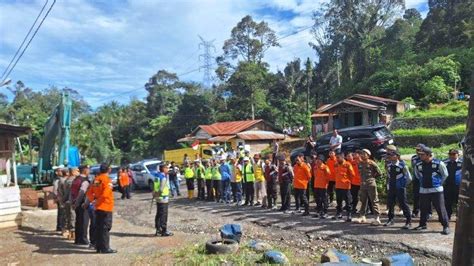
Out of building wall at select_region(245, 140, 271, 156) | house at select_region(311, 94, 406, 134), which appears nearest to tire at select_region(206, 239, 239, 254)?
house at select_region(311, 94, 406, 134)

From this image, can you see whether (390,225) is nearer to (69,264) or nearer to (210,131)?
(69,264)

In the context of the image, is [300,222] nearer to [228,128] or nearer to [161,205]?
[161,205]

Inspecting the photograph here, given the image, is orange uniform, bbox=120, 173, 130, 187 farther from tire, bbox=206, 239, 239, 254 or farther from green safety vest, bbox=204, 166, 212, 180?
tire, bbox=206, 239, 239, 254

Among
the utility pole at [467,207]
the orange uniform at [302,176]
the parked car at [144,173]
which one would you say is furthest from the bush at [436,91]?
the utility pole at [467,207]

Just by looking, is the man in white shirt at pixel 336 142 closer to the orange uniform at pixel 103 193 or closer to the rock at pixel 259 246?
the rock at pixel 259 246

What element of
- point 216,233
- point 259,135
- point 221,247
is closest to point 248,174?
point 216,233

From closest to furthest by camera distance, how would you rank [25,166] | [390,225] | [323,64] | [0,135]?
[390,225] < [0,135] < [25,166] < [323,64]

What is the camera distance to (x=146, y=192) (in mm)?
21750

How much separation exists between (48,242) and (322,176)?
7.10 m

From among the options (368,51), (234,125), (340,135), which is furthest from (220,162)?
(368,51)

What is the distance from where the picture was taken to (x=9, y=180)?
13.1m

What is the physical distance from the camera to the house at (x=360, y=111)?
32306 mm

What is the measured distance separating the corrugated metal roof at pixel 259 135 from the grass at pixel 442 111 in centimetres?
1176

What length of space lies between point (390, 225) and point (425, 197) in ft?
4.09
